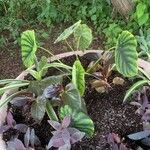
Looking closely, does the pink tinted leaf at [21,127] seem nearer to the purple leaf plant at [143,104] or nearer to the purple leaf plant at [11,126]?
the purple leaf plant at [11,126]

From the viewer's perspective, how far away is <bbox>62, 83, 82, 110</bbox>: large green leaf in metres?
1.48

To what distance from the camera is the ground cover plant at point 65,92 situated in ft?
4.68

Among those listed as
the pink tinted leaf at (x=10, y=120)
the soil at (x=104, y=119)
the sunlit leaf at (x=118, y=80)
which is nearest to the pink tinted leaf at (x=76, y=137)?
the soil at (x=104, y=119)

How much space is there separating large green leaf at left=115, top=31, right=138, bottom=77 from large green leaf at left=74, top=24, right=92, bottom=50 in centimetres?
19

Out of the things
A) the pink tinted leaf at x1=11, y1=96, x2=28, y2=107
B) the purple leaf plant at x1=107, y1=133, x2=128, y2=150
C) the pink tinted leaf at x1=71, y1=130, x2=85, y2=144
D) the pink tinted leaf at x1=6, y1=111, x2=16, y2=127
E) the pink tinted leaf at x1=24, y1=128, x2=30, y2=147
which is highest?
the pink tinted leaf at x1=11, y1=96, x2=28, y2=107

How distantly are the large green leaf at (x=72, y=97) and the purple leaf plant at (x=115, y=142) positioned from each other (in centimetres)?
15

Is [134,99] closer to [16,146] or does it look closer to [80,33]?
[80,33]

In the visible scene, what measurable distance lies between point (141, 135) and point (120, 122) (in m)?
0.13

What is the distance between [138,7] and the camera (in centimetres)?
243

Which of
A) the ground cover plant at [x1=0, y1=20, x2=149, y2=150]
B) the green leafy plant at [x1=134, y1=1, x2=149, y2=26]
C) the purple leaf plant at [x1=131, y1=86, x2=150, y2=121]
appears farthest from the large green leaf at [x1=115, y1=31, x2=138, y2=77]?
the green leafy plant at [x1=134, y1=1, x2=149, y2=26]

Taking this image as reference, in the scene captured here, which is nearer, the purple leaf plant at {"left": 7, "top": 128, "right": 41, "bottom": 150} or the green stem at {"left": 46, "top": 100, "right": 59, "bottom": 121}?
the purple leaf plant at {"left": 7, "top": 128, "right": 41, "bottom": 150}

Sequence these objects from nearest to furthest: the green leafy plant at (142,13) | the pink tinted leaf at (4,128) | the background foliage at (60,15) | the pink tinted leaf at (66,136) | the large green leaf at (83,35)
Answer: the pink tinted leaf at (66,136)
the pink tinted leaf at (4,128)
the large green leaf at (83,35)
the green leafy plant at (142,13)
the background foliage at (60,15)

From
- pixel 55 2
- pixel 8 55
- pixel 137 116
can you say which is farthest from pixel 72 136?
pixel 55 2

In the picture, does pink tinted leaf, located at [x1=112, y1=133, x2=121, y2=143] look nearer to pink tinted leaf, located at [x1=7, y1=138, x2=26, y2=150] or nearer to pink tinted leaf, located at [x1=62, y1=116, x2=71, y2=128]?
pink tinted leaf, located at [x1=62, y1=116, x2=71, y2=128]
